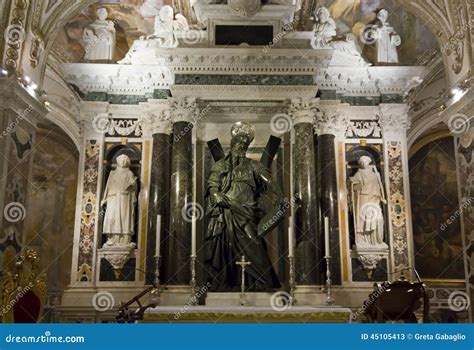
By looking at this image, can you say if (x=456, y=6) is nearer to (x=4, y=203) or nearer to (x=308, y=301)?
(x=308, y=301)

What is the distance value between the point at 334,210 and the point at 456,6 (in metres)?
4.89

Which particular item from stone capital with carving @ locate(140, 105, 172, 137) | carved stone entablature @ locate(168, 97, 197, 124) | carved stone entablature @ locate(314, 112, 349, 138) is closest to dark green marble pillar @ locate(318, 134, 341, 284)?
carved stone entablature @ locate(314, 112, 349, 138)

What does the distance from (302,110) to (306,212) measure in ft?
7.08

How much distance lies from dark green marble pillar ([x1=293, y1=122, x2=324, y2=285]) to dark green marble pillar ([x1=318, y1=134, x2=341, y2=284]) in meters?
0.52

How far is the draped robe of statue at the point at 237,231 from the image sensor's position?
1100 centimetres

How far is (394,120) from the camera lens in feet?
43.2

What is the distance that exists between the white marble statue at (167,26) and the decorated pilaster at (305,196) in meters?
3.25

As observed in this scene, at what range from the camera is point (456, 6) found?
31.6 ft

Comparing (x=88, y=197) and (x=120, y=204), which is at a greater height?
(x=88, y=197)

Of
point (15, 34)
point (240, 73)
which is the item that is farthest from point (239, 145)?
point (15, 34)

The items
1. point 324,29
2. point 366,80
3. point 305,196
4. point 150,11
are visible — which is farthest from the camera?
point 150,11

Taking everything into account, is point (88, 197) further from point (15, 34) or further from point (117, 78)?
point (15, 34)

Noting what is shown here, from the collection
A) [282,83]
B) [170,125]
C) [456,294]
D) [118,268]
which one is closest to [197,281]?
[118,268]

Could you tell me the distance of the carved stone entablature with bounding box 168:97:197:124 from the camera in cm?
1216
